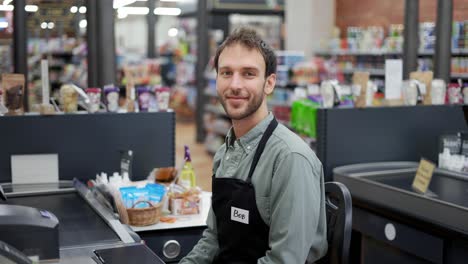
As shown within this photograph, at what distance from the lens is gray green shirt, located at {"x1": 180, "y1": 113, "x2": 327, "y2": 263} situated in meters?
2.05

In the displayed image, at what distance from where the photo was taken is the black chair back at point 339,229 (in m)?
2.29

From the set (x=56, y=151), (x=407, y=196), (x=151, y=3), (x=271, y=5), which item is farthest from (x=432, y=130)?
(x=271, y=5)

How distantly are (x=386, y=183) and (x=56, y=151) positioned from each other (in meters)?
2.01

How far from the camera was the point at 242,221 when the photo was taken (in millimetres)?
2189

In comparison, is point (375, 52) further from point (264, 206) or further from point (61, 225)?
point (264, 206)

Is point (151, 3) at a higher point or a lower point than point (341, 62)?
higher

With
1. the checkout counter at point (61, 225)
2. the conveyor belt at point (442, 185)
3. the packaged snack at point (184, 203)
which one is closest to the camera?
the checkout counter at point (61, 225)

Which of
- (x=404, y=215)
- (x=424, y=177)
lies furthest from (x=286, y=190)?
(x=424, y=177)

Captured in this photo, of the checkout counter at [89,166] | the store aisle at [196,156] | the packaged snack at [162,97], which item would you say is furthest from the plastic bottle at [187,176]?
the store aisle at [196,156]

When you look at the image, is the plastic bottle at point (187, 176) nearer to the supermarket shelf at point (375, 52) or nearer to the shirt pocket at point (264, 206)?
the shirt pocket at point (264, 206)

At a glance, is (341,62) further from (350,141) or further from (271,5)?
(350,141)

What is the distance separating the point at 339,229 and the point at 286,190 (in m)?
0.39

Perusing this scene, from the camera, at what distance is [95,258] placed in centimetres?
218

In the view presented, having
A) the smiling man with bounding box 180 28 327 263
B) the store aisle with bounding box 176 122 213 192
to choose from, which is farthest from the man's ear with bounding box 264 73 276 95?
the store aisle with bounding box 176 122 213 192
